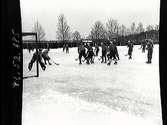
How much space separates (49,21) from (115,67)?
1.78 feet

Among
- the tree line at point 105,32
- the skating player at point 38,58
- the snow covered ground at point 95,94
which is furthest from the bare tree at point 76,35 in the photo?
the skating player at point 38,58

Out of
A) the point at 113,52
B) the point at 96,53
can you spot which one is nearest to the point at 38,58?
the point at 96,53

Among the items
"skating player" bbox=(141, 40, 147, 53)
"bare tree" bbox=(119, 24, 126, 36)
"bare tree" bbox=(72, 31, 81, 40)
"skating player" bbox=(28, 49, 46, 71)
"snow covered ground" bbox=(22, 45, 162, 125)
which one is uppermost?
"bare tree" bbox=(119, 24, 126, 36)

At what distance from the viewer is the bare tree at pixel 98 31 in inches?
88.3

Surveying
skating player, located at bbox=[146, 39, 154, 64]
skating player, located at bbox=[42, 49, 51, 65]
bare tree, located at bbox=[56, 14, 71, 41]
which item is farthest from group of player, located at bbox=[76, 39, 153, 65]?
skating player, located at bbox=[42, 49, 51, 65]

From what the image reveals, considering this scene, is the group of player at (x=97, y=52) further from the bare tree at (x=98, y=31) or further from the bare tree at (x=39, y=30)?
the bare tree at (x=39, y=30)

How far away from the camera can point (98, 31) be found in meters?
2.25

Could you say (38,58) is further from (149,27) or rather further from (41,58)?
(149,27)

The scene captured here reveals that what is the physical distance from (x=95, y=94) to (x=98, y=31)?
16.6 inches

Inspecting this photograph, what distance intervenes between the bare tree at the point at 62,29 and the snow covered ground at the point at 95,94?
0.32 ft

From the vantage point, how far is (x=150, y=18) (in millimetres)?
2180

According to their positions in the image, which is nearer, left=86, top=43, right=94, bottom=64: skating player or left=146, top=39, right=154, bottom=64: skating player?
left=146, top=39, right=154, bottom=64: skating player

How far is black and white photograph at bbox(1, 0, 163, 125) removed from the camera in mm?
2168

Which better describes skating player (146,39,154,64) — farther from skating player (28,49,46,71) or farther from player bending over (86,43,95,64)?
skating player (28,49,46,71)
